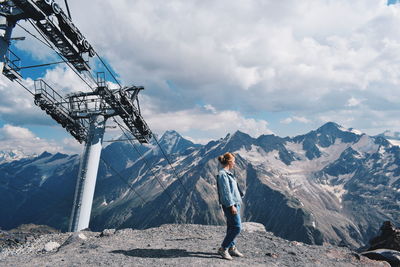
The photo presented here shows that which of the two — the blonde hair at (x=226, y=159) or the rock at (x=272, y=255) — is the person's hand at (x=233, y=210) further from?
the rock at (x=272, y=255)

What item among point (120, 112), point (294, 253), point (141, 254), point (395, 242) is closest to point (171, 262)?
point (141, 254)

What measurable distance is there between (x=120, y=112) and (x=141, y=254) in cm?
1381

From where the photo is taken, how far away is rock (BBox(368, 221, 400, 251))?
536 inches

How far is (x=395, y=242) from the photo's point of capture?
1367cm

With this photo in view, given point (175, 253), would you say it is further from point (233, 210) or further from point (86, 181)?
point (86, 181)

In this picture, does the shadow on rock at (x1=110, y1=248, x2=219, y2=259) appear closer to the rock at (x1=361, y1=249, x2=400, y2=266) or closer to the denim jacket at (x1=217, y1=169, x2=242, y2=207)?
the denim jacket at (x1=217, y1=169, x2=242, y2=207)

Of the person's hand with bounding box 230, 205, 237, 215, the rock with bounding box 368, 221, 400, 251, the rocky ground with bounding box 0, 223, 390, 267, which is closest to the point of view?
the rocky ground with bounding box 0, 223, 390, 267

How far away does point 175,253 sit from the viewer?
368 inches

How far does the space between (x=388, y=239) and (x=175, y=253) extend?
1161 centimetres

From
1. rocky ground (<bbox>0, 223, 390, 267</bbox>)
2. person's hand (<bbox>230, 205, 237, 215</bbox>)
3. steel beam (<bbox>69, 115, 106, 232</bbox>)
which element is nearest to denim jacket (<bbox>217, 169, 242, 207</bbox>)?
person's hand (<bbox>230, 205, 237, 215</bbox>)

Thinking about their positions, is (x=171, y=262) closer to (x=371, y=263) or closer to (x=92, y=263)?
(x=92, y=263)

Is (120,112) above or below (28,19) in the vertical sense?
below

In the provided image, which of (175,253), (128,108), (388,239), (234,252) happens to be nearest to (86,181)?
(128,108)

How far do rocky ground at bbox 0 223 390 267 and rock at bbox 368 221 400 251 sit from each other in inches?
169
